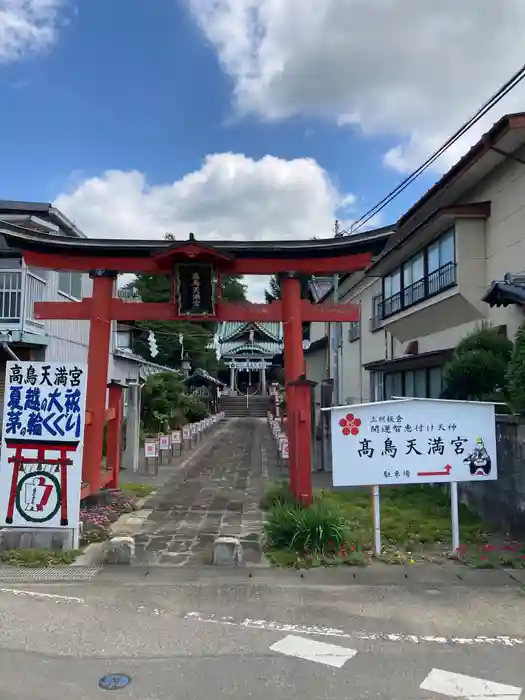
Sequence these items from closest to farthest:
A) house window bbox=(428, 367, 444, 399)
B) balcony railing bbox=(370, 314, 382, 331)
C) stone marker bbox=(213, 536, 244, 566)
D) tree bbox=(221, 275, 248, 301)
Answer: stone marker bbox=(213, 536, 244, 566), house window bbox=(428, 367, 444, 399), balcony railing bbox=(370, 314, 382, 331), tree bbox=(221, 275, 248, 301)

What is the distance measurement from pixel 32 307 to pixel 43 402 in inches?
298

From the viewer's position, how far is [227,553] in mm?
7332

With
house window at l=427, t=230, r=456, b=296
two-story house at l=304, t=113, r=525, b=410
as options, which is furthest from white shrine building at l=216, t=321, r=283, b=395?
house window at l=427, t=230, r=456, b=296

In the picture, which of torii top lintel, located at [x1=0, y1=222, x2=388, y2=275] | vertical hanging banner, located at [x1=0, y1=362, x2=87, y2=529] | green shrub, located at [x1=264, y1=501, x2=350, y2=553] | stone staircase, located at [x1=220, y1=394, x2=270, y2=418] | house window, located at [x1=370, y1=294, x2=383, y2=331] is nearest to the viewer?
green shrub, located at [x1=264, y1=501, x2=350, y2=553]

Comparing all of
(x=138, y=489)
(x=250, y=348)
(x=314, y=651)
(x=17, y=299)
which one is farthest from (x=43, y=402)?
(x=250, y=348)

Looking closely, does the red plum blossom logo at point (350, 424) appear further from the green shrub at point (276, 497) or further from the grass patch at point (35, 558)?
the grass patch at point (35, 558)

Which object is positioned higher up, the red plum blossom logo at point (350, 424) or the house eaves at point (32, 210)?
the house eaves at point (32, 210)

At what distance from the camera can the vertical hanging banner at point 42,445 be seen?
313 inches

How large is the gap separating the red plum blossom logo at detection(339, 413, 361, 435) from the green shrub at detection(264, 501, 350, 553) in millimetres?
1243

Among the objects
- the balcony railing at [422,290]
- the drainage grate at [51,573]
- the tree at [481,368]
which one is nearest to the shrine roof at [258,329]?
the balcony railing at [422,290]

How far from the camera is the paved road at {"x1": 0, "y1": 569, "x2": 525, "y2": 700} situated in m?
4.28

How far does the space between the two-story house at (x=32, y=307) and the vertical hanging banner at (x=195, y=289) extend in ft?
11.5

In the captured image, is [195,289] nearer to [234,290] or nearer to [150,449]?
[150,449]

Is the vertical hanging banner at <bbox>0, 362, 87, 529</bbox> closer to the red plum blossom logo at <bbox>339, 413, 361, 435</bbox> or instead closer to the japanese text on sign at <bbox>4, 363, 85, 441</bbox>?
the japanese text on sign at <bbox>4, 363, 85, 441</bbox>
